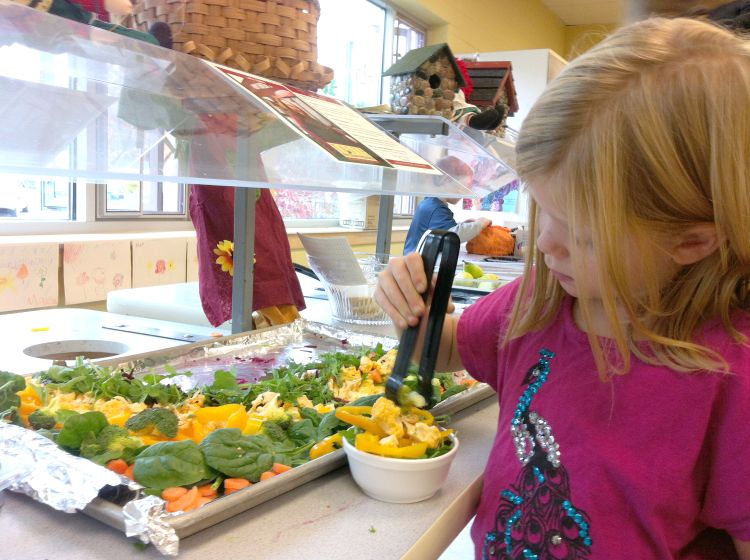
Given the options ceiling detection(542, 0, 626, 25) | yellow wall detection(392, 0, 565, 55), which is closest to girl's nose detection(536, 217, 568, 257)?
yellow wall detection(392, 0, 565, 55)

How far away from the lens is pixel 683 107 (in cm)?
67

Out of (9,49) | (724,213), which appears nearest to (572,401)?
(724,213)

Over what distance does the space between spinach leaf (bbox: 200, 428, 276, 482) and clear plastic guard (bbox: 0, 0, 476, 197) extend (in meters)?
0.33

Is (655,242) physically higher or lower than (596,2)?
lower

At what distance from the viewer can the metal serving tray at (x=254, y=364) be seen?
0.64 meters

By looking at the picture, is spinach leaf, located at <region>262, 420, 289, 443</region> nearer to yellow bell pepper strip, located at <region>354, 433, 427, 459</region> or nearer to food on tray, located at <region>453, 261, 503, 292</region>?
yellow bell pepper strip, located at <region>354, 433, 427, 459</region>

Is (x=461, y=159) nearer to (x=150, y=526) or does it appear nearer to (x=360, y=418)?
(x=360, y=418)

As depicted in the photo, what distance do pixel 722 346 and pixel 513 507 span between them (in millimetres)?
288

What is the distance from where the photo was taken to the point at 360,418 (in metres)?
0.80

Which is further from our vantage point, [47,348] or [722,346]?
[47,348]

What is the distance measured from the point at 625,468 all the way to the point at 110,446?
1.79 ft

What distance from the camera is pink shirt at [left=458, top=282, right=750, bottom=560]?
0.69 metres

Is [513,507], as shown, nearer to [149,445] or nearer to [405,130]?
[149,445]

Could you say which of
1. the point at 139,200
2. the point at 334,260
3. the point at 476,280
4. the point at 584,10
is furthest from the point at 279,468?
the point at 584,10
